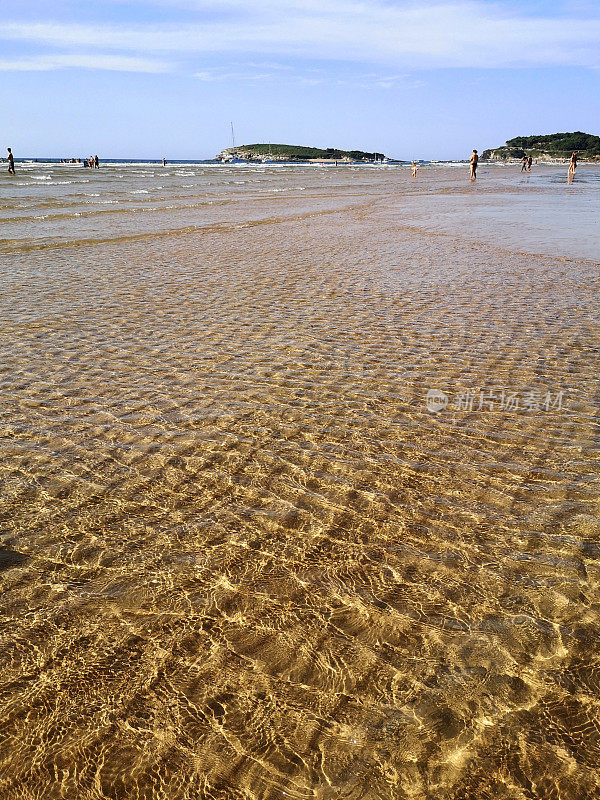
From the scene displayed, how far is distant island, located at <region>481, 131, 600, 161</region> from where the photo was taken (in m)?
148

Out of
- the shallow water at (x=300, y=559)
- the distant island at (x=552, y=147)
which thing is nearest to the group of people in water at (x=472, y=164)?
the shallow water at (x=300, y=559)

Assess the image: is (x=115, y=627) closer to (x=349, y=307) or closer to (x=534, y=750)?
(x=534, y=750)

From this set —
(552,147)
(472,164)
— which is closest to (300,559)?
(472,164)

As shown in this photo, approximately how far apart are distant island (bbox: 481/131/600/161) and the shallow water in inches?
6445

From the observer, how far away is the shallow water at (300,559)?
2150 mm

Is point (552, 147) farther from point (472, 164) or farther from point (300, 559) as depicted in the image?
point (300, 559)

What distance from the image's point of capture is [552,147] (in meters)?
160

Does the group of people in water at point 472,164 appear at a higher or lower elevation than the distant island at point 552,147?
lower

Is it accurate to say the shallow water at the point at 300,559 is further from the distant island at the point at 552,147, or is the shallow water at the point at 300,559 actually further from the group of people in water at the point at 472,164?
the distant island at the point at 552,147

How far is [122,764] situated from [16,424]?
3450 mm

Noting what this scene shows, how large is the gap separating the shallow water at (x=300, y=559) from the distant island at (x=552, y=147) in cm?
16369

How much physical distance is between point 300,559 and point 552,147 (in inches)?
7404

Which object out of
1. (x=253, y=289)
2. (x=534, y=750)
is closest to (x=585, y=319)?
(x=253, y=289)

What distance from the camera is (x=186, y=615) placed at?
9.19 ft
